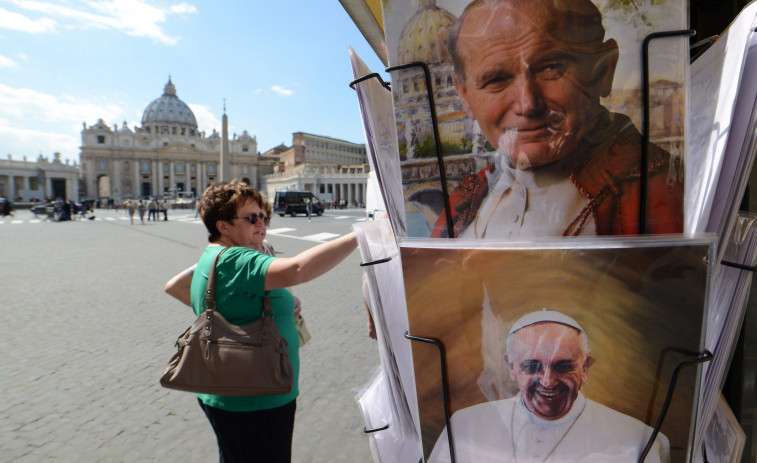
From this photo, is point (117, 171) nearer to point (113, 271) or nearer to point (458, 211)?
point (113, 271)

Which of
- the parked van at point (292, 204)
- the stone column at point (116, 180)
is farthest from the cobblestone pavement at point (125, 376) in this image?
the stone column at point (116, 180)

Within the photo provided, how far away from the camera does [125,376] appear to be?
357cm

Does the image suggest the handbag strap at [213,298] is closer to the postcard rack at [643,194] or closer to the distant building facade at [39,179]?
the postcard rack at [643,194]

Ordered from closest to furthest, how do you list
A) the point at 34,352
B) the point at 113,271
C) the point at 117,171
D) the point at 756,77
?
the point at 756,77
the point at 34,352
the point at 113,271
the point at 117,171

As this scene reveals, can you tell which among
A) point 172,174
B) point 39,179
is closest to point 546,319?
point 172,174

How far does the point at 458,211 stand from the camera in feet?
2.30

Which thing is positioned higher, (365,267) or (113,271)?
(365,267)

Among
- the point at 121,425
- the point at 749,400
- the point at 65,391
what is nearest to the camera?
the point at 749,400

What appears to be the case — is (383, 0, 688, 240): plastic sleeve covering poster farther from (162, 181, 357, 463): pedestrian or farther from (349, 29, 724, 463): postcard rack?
(162, 181, 357, 463): pedestrian

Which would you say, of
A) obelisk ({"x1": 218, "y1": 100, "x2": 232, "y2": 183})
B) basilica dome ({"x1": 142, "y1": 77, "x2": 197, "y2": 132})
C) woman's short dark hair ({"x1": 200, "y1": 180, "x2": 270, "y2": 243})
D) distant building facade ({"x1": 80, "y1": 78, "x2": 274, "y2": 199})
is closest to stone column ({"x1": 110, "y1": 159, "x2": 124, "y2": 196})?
distant building facade ({"x1": 80, "y1": 78, "x2": 274, "y2": 199})

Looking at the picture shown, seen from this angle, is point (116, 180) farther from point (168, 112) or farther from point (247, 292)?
point (247, 292)

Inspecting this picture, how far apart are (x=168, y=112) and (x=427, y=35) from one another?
114783mm

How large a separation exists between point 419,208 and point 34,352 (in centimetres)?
497

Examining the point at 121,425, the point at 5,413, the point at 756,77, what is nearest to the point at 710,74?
the point at 756,77
